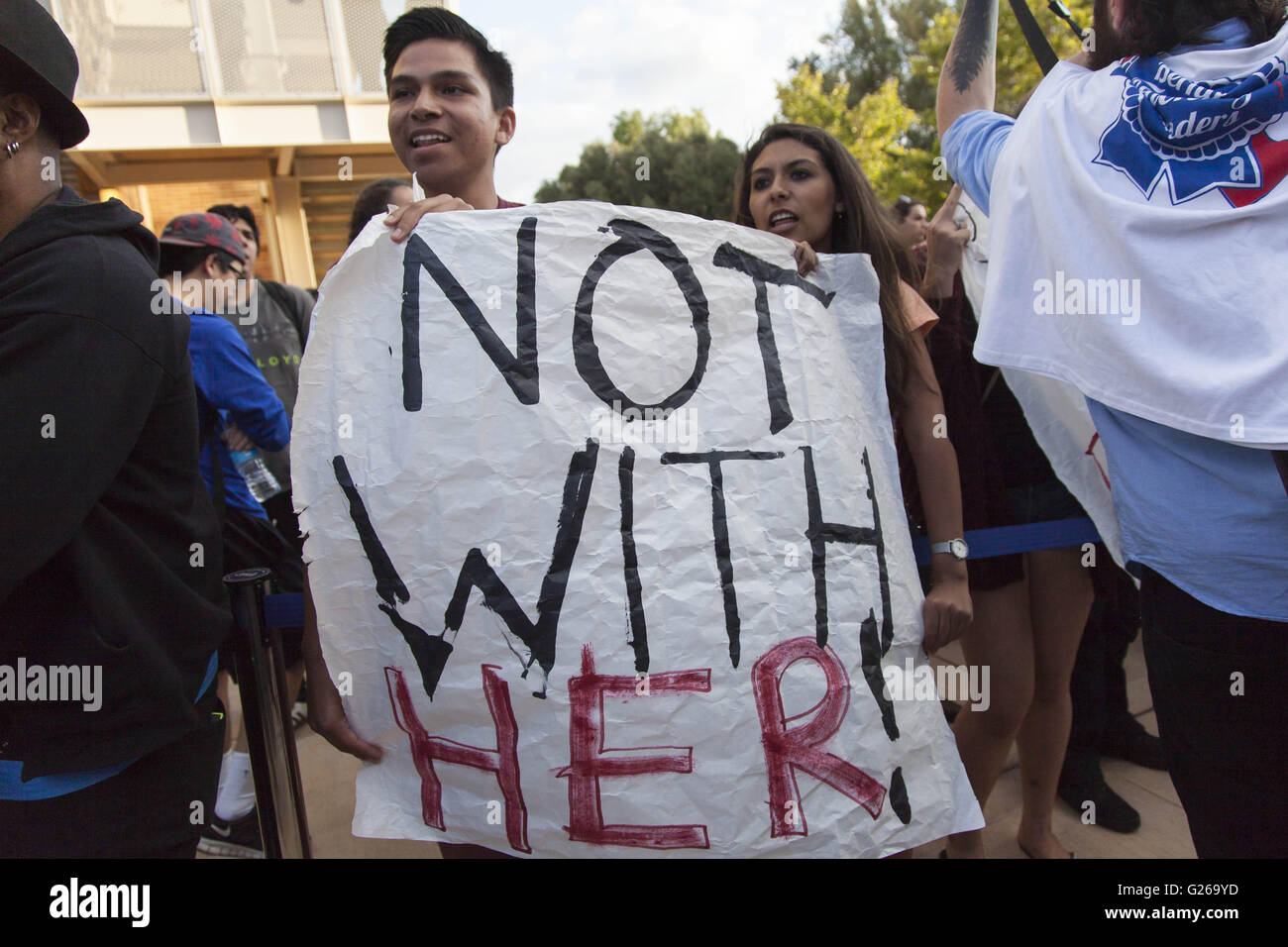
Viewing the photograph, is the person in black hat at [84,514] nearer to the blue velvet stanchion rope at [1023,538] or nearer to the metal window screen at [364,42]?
the blue velvet stanchion rope at [1023,538]

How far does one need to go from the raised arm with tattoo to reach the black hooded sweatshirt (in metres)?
1.59

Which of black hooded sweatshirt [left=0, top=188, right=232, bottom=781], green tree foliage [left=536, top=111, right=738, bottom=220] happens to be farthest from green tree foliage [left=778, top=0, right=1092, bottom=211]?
green tree foliage [left=536, top=111, right=738, bottom=220]

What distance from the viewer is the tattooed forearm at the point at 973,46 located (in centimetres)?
174

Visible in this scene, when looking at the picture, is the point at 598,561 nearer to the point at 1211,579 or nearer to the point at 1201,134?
the point at 1211,579

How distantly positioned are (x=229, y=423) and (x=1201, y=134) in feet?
8.37

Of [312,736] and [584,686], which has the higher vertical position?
[584,686]

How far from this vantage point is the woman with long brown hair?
1723mm

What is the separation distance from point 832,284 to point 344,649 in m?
1.17

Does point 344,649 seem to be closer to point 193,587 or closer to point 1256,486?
point 193,587

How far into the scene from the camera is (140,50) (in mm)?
10188

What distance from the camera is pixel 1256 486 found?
1273mm

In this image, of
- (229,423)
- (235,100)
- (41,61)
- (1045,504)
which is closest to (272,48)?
(235,100)

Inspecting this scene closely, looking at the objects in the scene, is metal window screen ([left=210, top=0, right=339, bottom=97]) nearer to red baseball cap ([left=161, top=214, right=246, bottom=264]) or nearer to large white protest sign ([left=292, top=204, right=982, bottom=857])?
red baseball cap ([left=161, top=214, right=246, bottom=264])
